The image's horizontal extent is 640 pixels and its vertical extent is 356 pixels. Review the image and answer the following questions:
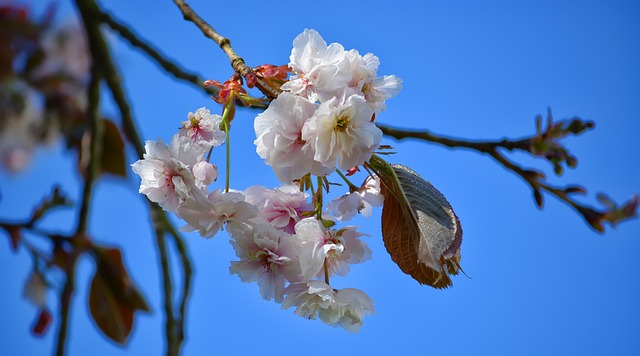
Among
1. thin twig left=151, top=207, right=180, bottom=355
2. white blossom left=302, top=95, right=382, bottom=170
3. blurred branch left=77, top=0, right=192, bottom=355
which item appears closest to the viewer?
white blossom left=302, top=95, right=382, bottom=170

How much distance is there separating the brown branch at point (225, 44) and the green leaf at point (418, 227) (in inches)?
5.9

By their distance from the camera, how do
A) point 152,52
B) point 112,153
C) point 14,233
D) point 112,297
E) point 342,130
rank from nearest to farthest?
1. point 342,130
2. point 152,52
3. point 14,233
4. point 112,297
5. point 112,153

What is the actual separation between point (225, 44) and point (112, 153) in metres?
1.29

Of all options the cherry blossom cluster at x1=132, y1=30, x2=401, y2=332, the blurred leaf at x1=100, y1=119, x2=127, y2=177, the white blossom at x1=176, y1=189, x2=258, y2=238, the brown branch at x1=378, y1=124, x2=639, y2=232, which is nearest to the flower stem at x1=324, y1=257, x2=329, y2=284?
the cherry blossom cluster at x1=132, y1=30, x2=401, y2=332

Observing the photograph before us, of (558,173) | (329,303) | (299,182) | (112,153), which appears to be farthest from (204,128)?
(112,153)

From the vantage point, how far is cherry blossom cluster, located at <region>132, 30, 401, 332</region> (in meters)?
0.68

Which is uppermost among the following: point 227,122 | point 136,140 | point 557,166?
point 136,140

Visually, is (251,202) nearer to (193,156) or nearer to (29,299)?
(193,156)

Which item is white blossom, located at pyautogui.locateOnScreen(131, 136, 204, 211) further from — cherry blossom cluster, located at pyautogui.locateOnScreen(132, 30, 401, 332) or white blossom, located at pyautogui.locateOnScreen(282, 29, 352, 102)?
white blossom, located at pyautogui.locateOnScreen(282, 29, 352, 102)

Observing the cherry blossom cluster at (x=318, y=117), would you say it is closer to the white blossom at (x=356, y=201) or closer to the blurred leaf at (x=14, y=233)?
the white blossom at (x=356, y=201)

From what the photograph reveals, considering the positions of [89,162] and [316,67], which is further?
[89,162]

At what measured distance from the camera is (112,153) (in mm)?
1940

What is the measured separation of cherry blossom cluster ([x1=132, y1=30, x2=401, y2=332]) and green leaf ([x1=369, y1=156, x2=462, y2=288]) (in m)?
0.04

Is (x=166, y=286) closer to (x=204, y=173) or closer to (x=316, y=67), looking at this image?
(x=204, y=173)
